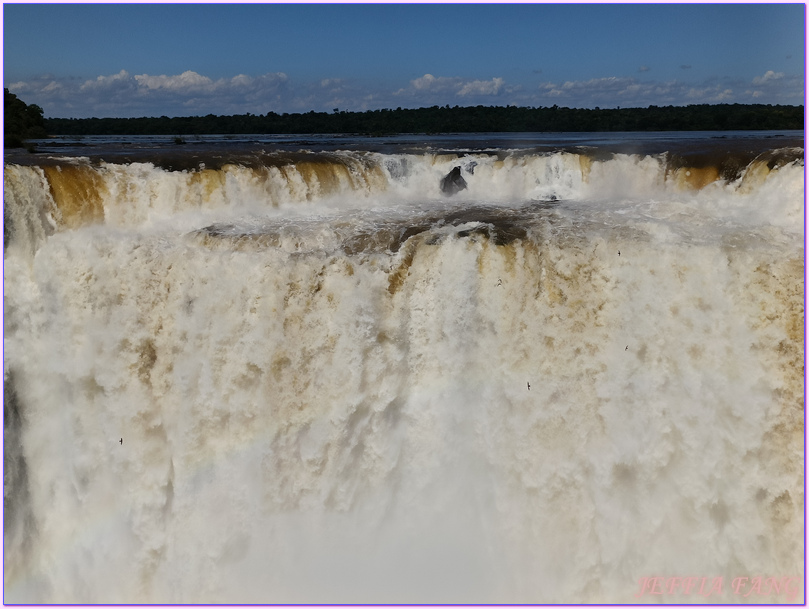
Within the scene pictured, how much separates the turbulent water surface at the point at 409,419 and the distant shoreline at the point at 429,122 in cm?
3276

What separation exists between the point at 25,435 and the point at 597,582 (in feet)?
23.8

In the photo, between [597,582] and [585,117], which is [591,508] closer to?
[597,582]

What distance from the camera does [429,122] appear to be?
48.2 m

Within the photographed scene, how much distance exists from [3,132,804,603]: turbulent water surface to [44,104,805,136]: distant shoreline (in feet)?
107

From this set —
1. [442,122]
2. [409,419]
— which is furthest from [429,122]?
[409,419]

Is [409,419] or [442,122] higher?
[442,122]

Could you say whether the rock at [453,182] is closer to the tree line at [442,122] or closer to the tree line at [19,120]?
the tree line at [19,120]

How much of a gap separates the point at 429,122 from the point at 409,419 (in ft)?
138

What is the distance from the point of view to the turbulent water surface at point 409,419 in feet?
26.2

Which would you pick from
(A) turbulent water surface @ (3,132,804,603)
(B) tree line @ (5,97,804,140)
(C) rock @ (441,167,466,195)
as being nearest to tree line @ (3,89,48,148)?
(B) tree line @ (5,97,804,140)

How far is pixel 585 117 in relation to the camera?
43.8 m

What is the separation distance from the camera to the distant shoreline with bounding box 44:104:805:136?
40.2m

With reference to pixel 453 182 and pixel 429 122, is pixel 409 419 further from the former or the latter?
pixel 429 122

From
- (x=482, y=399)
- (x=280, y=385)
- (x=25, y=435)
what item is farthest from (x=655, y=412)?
(x=25, y=435)
